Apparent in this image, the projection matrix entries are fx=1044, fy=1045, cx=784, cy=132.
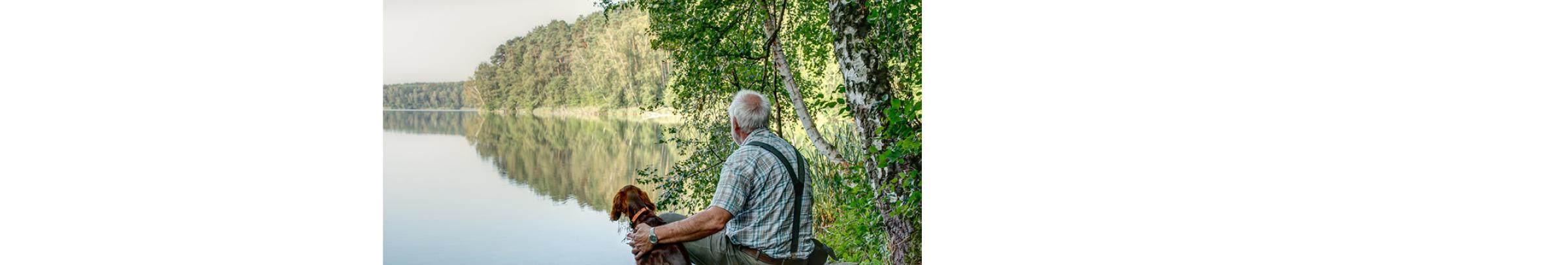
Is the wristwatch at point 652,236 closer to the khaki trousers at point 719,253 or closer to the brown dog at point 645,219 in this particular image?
the brown dog at point 645,219

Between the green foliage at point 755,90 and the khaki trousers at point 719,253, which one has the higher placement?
Answer: the green foliage at point 755,90

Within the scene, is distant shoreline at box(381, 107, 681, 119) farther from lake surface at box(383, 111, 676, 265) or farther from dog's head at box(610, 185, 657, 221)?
dog's head at box(610, 185, 657, 221)

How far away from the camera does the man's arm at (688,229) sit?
2.25 m

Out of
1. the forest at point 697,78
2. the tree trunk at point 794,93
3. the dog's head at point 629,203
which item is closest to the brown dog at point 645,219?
the dog's head at point 629,203

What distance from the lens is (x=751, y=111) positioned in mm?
2379

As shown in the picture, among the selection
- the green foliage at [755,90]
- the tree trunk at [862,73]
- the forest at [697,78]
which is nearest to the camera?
the tree trunk at [862,73]

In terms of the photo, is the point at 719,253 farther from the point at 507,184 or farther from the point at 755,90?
the point at 507,184

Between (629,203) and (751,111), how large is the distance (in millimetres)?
344

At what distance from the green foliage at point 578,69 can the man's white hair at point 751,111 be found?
75.9 inches

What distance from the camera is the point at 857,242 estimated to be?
12.0 feet
